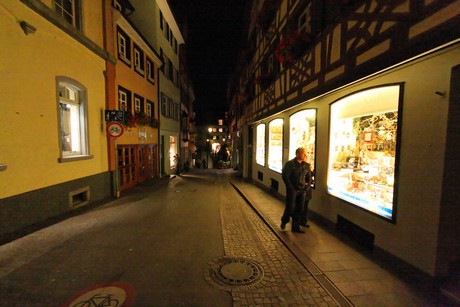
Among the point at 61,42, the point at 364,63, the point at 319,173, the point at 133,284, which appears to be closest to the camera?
the point at 133,284

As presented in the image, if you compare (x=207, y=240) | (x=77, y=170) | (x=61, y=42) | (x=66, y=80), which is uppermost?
(x=61, y=42)

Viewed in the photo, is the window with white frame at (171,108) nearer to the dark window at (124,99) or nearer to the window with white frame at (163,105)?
the window with white frame at (163,105)

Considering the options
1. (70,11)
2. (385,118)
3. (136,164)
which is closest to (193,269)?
(385,118)

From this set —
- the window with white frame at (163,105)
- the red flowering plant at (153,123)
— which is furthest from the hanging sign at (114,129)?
the window with white frame at (163,105)

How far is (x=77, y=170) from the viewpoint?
6.98 m

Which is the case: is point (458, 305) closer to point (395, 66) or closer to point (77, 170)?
point (395, 66)

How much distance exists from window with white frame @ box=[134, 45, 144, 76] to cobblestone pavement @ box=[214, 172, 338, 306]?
10563mm

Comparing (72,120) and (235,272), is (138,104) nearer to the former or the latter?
(72,120)

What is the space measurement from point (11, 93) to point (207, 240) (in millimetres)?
5594

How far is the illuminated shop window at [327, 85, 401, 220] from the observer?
12.5 ft

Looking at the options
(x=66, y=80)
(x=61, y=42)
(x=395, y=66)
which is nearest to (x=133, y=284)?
(x=395, y=66)

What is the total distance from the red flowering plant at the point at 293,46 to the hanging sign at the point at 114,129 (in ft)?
21.8

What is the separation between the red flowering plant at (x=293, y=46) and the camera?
6108 mm

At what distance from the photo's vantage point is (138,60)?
1251 centimetres
